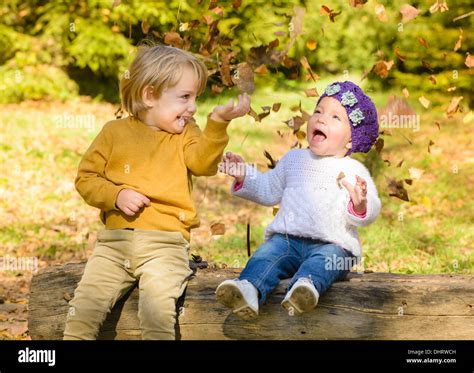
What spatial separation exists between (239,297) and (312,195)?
651 millimetres

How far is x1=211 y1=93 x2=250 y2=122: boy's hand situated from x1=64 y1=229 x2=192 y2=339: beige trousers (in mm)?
508

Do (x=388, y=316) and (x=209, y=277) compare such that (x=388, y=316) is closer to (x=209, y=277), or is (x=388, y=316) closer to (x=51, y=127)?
(x=209, y=277)

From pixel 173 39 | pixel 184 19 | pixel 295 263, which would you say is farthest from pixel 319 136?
pixel 184 19

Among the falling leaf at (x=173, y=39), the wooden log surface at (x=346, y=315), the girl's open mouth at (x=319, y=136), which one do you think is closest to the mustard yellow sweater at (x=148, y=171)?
the wooden log surface at (x=346, y=315)

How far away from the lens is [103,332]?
3.44 m

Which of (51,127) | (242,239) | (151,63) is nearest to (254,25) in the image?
(51,127)

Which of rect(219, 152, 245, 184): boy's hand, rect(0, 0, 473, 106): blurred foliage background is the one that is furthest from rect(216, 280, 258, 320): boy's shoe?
rect(0, 0, 473, 106): blurred foliage background

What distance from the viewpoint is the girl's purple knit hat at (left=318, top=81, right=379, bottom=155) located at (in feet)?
11.7

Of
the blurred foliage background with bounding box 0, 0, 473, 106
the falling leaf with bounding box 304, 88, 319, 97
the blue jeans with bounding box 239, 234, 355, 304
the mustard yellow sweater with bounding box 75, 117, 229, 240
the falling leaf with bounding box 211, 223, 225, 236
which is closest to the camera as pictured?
the blue jeans with bounding box 239, 234, 355, 304

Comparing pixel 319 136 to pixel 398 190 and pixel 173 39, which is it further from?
pixel 173 39

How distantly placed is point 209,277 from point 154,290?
345 millimetres

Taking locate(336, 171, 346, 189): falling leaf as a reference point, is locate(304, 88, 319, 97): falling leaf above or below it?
above

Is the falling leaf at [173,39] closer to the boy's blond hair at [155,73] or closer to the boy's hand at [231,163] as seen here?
the boy's blond hair at [155,73]

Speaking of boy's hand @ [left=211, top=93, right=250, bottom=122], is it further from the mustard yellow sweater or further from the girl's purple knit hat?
the girl's purple knit hat
